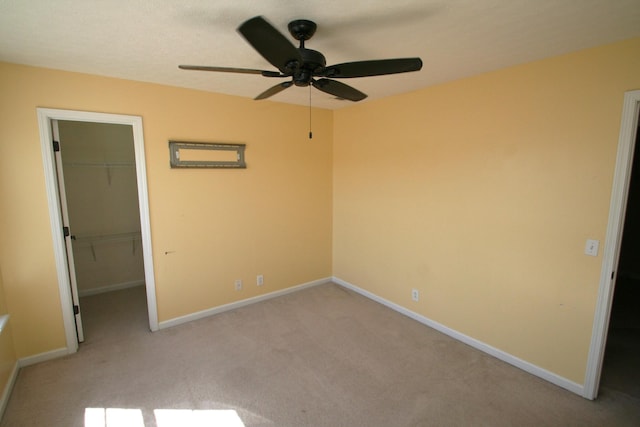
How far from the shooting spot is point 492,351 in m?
2.66

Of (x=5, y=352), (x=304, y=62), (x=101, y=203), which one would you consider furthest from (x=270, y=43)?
(x=101, y=203)

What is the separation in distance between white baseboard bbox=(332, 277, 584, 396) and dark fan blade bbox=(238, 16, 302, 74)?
281 centimetres

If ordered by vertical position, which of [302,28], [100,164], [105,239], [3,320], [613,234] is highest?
[302,28]

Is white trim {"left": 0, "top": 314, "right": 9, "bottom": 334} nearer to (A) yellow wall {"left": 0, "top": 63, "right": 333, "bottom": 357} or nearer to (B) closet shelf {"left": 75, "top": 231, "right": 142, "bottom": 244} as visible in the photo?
(A) yellow wall {"left": 0, "top": 63, "right": 333, "bottom": 357}

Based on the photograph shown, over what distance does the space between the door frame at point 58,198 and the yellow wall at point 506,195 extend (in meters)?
2.46

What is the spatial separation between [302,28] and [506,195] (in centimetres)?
204

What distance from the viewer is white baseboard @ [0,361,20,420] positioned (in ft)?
6.64

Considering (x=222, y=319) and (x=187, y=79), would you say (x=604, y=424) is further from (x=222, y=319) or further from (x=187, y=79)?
(x=187, y=79)

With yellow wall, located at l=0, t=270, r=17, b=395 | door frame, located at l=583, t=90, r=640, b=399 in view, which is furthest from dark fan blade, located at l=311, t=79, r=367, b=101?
yellow wall, located at l=0, t=270, r=17, b=395

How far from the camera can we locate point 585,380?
7.06 feet

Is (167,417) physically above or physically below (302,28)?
below

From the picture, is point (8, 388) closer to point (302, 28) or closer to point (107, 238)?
point (107, 238)

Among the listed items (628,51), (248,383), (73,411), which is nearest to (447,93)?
(628,51)

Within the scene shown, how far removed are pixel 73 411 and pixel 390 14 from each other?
3.18m
